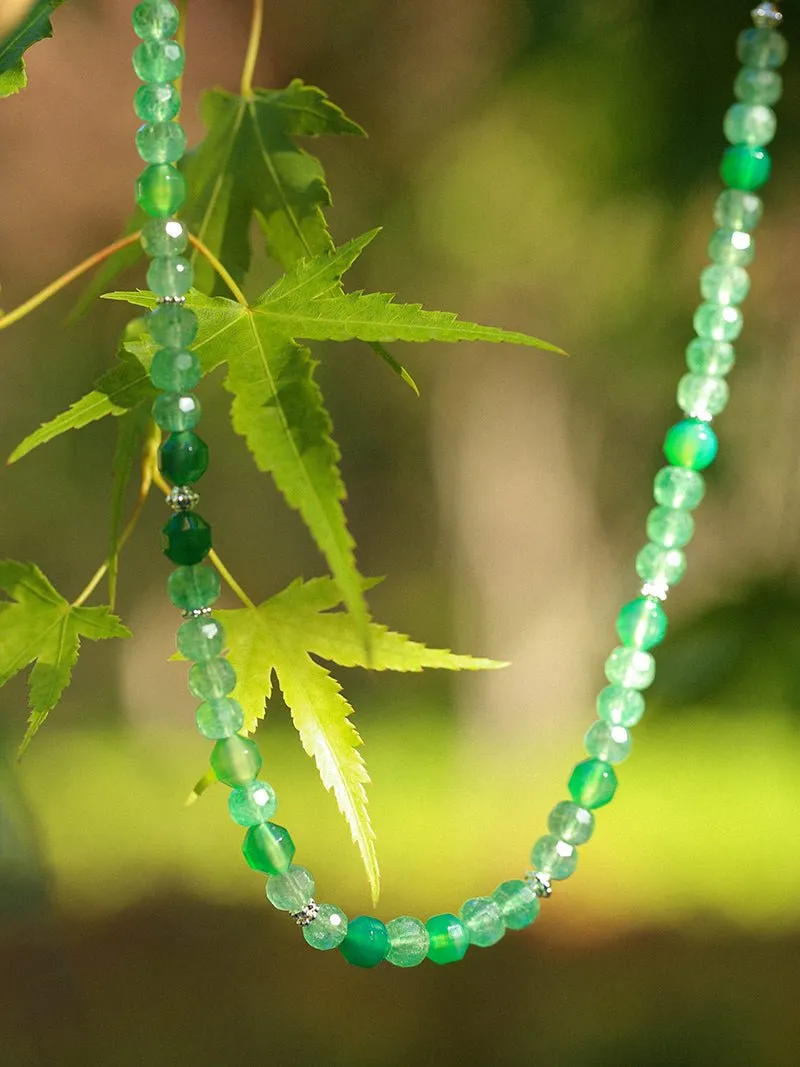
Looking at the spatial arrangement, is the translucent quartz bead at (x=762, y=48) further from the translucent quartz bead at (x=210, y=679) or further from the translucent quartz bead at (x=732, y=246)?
the translucent quartz bead at (x=210, y=679)

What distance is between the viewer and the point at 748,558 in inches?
Result: 35.0

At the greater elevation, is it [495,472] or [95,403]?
[495,472]

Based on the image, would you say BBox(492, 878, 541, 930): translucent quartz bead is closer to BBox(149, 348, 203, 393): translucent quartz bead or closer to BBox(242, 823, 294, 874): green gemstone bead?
BBox(242, 823, 294, 874): green gemstone bead

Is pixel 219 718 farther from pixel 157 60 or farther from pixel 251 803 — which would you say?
pixel 157 60

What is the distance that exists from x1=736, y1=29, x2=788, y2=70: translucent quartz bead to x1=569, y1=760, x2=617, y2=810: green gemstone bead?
318 mm

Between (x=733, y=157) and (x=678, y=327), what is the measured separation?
0.40 meters

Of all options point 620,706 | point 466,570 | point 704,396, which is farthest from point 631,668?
point 466,570

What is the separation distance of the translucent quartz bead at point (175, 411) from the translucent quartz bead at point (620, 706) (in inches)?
8.7

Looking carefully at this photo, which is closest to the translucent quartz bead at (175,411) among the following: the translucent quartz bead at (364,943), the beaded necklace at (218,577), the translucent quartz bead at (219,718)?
the beaded necklace at (218,577)

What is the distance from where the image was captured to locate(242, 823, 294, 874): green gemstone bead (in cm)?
38

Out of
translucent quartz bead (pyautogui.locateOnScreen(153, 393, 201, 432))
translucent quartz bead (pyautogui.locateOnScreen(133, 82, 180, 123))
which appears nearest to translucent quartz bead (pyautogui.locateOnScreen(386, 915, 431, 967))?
translucent quartz bead (pyautogui.locateOnScreen(153, 393, 201, 432))

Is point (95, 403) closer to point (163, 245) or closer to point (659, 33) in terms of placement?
point (163, 245)

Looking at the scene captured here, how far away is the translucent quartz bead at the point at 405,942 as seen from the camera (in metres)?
0.41

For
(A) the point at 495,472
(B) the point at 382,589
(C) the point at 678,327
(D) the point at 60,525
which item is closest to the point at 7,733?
(D) the point at 60,525
